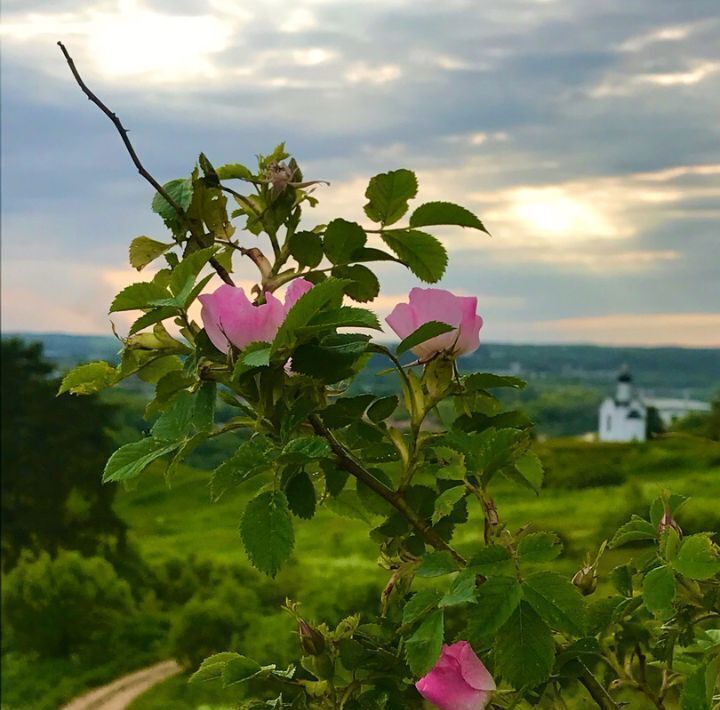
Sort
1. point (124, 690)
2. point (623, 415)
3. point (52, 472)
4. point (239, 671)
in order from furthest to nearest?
point (623, 415) → point (52, 472) → point (124, 690) → point (239, 671)

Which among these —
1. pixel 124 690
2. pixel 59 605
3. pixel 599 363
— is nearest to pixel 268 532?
pixel 124 690

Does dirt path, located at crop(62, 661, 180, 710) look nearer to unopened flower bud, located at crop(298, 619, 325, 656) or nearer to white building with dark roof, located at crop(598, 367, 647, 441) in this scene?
white building with dark roof, located at crop(598, 367, 647, 441)

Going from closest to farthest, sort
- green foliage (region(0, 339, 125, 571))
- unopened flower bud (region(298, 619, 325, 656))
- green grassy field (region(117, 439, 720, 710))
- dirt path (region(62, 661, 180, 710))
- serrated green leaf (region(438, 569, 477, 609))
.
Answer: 1. serrated green leaf (region(438, 569, 477, 609))
2. unopened flower bud (region(298, 619, 325, 656))
3. green grassy field (region(117, 439, 720, 710))
4. dirt path (region(62, 661, 180, 710))
5. green foliage (region(0, 339, 125, 571))

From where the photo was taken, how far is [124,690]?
3734 millimetres

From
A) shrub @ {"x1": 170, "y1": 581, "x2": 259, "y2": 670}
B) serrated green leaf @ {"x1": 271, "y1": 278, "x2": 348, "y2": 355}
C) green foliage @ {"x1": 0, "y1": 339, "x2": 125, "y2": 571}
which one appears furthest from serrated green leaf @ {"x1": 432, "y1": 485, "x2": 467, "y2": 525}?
green foliage @ {"x1": 0, "y1": 339, "x2": 125, "y2": 571}

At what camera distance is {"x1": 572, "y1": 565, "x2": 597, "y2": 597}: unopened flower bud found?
574mm

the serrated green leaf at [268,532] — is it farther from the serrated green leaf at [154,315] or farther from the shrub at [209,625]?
the shrub at [209,625]

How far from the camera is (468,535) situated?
12.4 ft

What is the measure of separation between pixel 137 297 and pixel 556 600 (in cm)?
26

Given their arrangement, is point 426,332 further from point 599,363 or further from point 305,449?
point 599,363

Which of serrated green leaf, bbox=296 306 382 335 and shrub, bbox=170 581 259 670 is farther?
shrub, bbox=170 581 259 670

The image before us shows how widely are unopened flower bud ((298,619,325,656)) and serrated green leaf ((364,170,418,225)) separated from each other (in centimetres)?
24

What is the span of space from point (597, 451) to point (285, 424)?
3989mm

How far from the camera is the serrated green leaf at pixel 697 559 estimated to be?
0.51 meters
